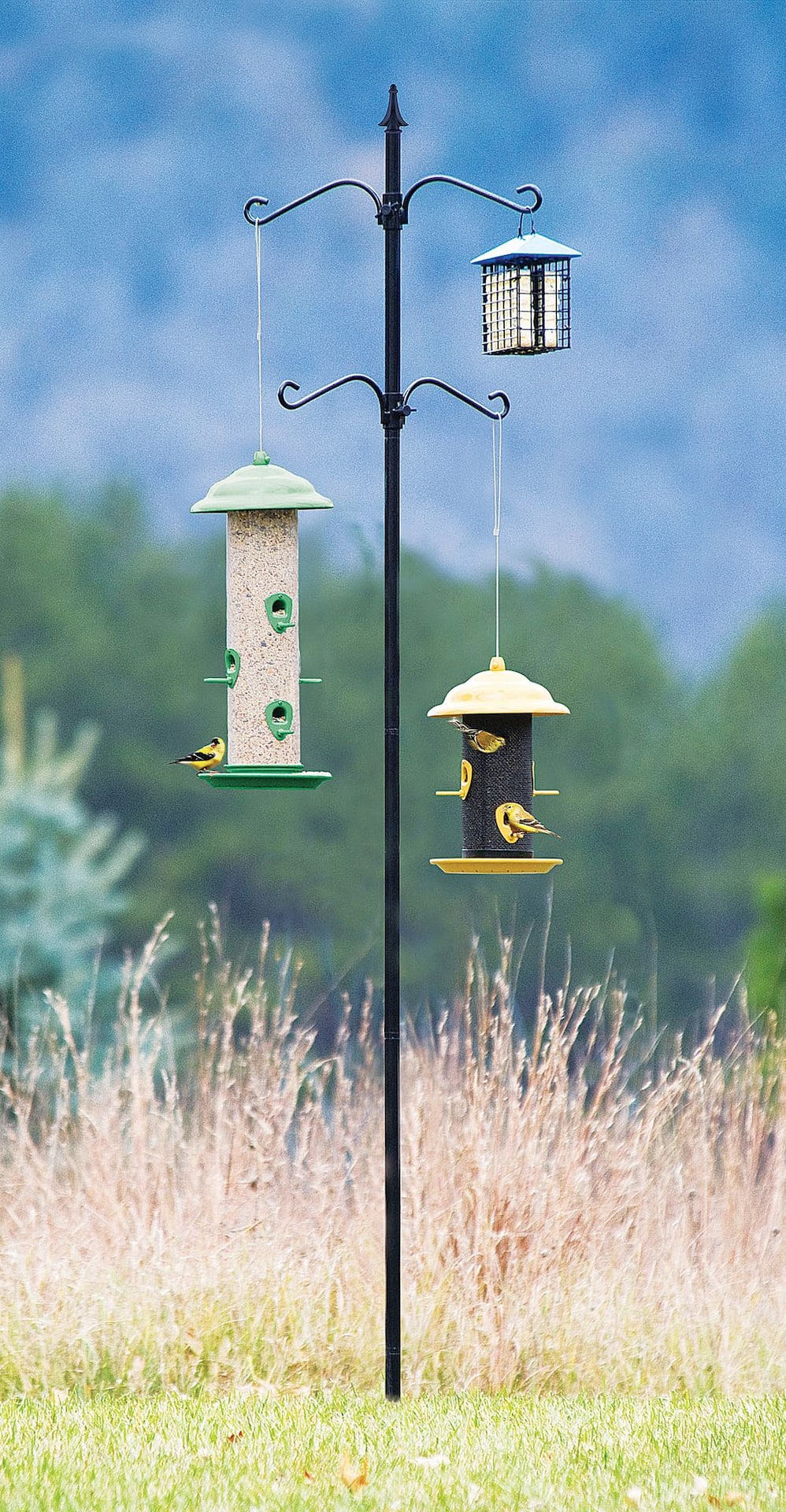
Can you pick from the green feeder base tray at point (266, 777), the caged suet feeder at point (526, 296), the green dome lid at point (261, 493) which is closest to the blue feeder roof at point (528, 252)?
the caged suet feeder at point (526, 296)

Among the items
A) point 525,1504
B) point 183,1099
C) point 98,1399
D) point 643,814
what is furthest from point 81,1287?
point 643,814

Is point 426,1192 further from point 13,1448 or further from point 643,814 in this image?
point 643,814

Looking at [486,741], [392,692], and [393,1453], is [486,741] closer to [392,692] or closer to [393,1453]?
[392,692]

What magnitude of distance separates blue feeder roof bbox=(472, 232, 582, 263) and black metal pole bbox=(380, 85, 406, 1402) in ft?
0.87

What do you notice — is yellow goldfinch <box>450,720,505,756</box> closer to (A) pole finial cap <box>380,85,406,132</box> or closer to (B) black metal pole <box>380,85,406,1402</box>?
(B) black metal pole <box>380,85,406,1402</box>

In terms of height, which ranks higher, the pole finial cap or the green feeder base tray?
the pole finial cap

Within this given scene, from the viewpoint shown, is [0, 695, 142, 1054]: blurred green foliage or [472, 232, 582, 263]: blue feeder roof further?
[0, 695, 142, 1054]: blurred green foliage

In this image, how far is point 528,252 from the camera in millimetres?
4148

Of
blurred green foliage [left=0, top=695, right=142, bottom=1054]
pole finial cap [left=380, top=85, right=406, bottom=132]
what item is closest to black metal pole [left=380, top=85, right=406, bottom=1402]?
pole finial cap [left=380, top=85, right=406, bottom=132]

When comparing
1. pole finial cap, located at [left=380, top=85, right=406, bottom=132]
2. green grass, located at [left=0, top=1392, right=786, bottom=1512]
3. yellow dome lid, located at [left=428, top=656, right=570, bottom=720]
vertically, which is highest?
pole finial cap, located at [left=380, top=85, right=406, bottom=132]

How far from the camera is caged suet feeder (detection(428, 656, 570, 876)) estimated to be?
4184 millimetres

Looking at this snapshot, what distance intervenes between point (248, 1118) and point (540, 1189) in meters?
1.14

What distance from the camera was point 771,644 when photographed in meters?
11.0

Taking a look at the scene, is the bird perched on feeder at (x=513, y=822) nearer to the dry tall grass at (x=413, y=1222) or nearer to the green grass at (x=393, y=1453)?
the dry tall grass at (x=413, y=1222)
